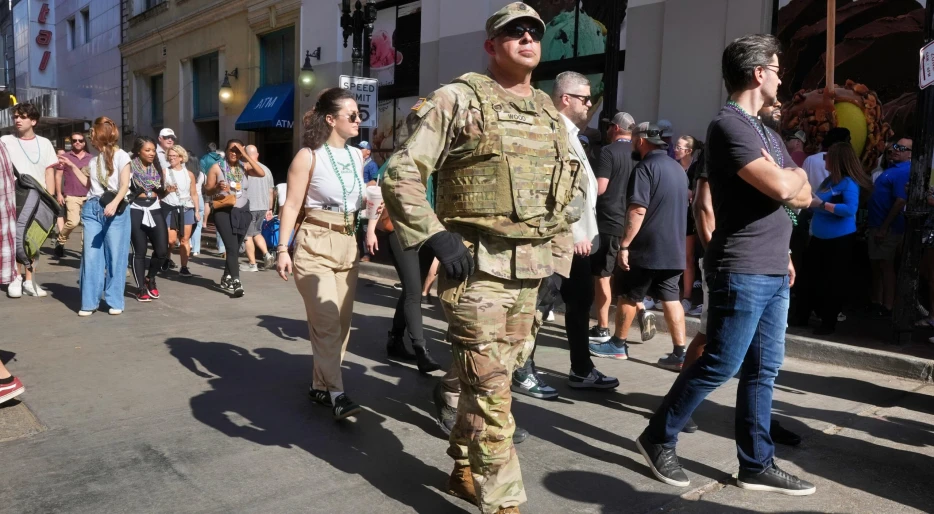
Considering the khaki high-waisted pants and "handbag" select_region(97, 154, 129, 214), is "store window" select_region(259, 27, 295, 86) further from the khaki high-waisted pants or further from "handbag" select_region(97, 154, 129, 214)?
the khaki high-waisted pants

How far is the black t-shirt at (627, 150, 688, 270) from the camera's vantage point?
211 inches

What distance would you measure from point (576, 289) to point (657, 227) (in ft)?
3.34

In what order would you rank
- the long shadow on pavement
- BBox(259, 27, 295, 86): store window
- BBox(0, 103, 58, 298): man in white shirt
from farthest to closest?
1. BBox(259, 27, 295, 86): store window
2. BBox(0, 103, 58, 298): man in white shirt
3. the long shadow on pavement

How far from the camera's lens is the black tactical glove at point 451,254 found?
8.31 ft

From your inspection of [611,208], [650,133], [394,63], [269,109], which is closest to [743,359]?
[650,133]

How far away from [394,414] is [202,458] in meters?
1.14

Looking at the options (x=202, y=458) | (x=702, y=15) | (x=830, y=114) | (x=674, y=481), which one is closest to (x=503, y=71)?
(x=674, y=481)

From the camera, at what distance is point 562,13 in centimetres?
1188

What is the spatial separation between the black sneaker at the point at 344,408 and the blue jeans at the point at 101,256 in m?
4.21

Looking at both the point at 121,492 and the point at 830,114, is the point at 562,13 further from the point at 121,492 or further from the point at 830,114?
the point at 121,492

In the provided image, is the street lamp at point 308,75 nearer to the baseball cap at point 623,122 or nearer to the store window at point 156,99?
the store window at point 156,99

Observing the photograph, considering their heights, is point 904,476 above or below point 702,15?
below

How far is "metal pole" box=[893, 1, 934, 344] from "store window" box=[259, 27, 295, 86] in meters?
15.1

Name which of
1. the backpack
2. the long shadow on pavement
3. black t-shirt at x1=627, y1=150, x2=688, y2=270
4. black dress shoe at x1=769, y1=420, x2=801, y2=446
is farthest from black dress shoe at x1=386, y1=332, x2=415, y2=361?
the backpack
